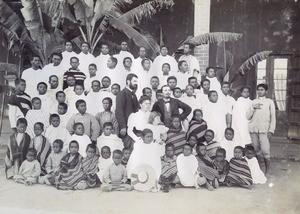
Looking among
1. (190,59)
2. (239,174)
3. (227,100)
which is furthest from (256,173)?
(190,59)

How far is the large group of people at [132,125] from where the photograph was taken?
4.83 meters

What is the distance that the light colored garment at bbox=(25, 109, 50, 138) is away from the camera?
523 centimetres

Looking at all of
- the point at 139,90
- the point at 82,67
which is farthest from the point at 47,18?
the point at 139,90

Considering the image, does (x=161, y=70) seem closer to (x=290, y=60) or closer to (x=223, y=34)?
(x=223, y=34)

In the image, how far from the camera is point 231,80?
5309 millimetres

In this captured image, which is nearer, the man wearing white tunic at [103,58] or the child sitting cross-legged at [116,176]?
the child sitting cross-legged at [116,176]

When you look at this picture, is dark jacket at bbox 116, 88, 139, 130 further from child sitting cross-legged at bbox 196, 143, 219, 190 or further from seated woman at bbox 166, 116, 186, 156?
child sitting cross-legged at bbox 196, 143, 219, 190

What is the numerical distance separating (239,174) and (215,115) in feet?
2.73

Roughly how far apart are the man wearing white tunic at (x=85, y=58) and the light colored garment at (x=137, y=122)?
1019 mm

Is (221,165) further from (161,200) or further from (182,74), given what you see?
(182,74)

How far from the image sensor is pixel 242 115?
203 inches

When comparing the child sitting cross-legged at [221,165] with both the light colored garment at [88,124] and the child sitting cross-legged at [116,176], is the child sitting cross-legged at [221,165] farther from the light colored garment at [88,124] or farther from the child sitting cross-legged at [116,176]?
the light colored garment at [88,124]

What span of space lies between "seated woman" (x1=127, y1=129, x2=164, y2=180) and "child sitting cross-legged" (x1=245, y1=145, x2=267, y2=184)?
1.15 meters

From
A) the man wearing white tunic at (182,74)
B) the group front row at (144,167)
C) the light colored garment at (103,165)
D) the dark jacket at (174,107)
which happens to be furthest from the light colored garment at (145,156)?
the man wearing white tunic at (182,74)
